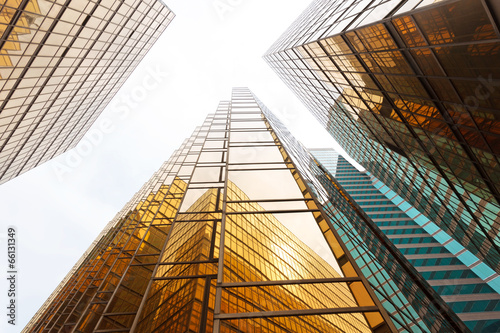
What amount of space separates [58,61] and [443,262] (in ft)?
216

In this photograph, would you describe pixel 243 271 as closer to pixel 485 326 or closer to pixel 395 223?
pixel 485 326

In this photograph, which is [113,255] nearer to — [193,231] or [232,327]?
[193,231]

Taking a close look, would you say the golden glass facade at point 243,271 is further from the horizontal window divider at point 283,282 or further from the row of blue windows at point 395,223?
the row of blue windows at point 395,223

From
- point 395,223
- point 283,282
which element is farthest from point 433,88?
point 395,223

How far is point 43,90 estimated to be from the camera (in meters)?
26.9

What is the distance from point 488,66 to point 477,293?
49.6 metres

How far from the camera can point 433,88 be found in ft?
40.3

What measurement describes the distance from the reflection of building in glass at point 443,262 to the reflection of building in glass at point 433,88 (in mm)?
22973

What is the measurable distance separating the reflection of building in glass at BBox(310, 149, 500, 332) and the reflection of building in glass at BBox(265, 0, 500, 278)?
23.0 metres

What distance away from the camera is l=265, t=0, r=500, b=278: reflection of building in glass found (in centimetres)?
926

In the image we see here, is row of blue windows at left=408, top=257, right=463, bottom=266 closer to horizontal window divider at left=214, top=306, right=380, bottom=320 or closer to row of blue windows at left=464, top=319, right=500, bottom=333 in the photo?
row of blue windows at left=464, top=319, right=500, bottom=333

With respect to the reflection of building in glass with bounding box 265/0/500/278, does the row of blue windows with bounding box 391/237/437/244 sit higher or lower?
lower

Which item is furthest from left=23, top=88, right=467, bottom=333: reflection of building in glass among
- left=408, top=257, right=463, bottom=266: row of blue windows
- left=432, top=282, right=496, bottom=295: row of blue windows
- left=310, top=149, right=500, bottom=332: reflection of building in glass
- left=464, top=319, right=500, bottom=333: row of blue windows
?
left=408, top=257, right=463, bottom=266: row of blue windows

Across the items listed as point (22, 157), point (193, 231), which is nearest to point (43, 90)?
point (22, 157)
